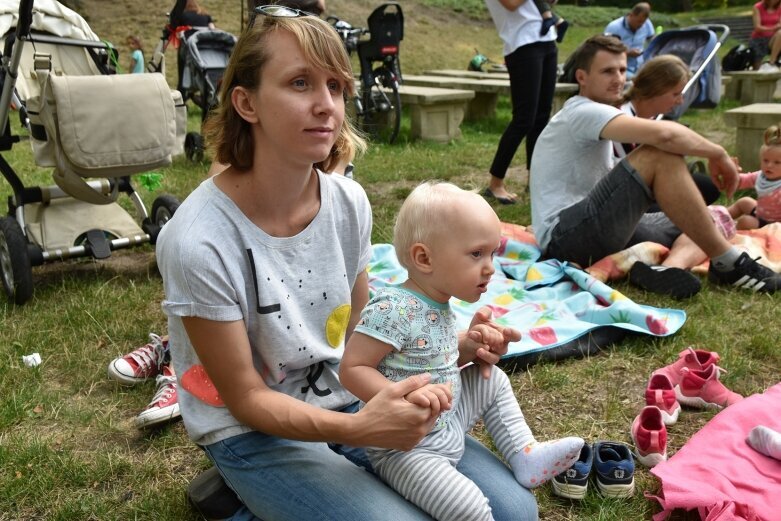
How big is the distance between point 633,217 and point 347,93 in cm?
217

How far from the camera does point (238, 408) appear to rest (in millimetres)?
1637

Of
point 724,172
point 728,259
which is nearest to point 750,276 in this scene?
point 728,259

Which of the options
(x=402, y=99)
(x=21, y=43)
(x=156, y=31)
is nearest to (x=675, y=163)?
(x=21, y=43)

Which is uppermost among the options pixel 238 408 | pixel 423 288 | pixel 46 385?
pixel 423 288

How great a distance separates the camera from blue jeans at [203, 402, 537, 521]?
5.28 ft

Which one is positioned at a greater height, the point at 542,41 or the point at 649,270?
the point at 542,41

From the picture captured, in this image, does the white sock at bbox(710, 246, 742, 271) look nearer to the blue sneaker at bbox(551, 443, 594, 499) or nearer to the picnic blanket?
the picnic blanket

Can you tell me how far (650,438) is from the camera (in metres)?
2.21

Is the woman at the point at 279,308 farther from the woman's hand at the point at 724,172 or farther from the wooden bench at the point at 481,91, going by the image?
the wooden bench at the point at 481,91

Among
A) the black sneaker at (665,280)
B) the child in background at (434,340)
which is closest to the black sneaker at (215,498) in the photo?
the child in background at (434,340)

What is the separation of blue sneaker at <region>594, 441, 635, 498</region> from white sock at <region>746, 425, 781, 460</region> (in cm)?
40

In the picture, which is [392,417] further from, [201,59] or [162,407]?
[201,59]

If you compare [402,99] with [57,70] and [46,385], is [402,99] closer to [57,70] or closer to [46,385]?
[57,70]

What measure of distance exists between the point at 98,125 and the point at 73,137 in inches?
4.7
